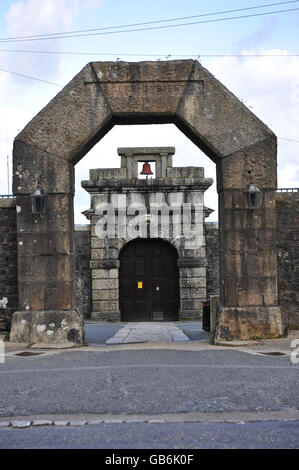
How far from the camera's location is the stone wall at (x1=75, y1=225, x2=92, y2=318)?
54.4 feet

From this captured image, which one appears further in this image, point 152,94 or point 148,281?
point 148,281

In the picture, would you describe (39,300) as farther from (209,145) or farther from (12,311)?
(209,145)

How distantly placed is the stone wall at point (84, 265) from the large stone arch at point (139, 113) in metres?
7.78

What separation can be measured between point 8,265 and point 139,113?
10.9 feet

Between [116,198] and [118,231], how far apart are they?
993 mm

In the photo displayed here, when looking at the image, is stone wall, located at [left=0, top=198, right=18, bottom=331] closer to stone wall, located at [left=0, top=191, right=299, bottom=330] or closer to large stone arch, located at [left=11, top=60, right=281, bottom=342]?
stone wall, located at [left=0, top=191, right=299, bottom=330]

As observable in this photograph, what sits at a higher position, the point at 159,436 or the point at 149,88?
the point at 149,88

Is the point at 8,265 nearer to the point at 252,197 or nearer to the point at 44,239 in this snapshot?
the point at 44,239

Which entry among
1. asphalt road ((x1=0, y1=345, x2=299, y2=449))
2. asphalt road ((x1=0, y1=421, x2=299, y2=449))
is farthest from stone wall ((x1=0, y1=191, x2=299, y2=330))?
asphalt road ((x1=0, y1=421, x2=299, y2=449))

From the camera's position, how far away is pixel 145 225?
16516 millimetres

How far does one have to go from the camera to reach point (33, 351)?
7.89m

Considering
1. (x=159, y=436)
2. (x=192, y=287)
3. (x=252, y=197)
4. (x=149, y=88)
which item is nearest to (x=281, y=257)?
(x=252, y=197)

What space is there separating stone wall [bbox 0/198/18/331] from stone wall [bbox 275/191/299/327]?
4398 mm
